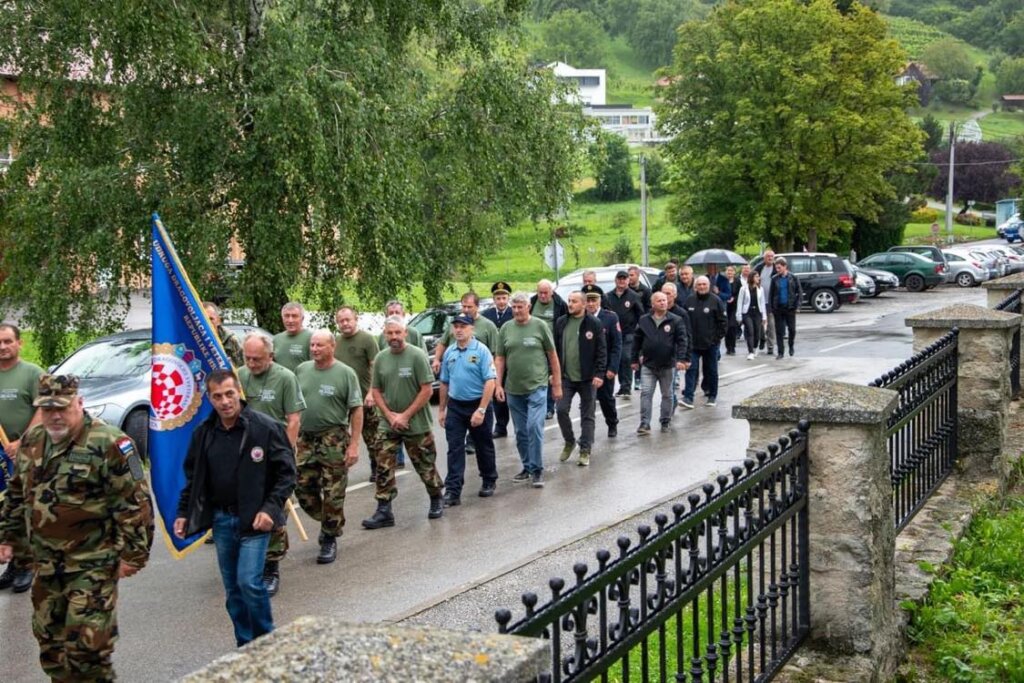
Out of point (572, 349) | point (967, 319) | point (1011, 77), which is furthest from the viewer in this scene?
point (1011, 77)

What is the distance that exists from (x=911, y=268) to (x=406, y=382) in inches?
1573

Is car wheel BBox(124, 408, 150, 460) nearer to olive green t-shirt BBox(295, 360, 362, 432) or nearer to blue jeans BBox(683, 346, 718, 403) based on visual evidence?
olive green t-shirt BBox(295, 360, 362, 432)

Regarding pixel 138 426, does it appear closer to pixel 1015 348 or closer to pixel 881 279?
pixel 1015 348

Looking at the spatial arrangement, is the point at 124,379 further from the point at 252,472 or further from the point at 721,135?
the point at 721,135

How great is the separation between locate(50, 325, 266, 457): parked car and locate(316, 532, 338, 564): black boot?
4.32 metres

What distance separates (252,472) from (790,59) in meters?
46.1

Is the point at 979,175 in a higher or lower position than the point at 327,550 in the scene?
higher

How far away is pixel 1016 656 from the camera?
643 centimetres

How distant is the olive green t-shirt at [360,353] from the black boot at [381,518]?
1749 mm

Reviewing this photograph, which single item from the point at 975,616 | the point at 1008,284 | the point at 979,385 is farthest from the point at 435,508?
the point at 1008,284

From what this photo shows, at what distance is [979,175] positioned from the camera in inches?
3861

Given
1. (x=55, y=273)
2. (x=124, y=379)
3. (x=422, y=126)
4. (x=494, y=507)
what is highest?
(x=422, y=126)

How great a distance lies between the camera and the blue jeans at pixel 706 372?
1741cm

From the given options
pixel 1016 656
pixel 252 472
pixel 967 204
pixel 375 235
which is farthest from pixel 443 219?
pixel 967 204
